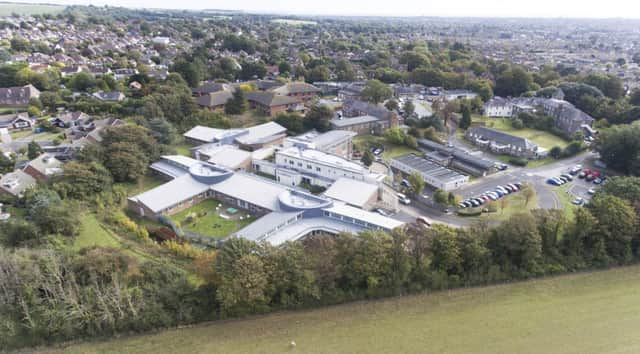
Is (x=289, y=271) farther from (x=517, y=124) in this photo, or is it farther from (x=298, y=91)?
(x=298, y=91)

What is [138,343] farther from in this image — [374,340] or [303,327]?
[374,340]

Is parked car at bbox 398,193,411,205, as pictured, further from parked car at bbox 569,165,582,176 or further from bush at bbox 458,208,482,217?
parked car at bbox 569,165,582,176

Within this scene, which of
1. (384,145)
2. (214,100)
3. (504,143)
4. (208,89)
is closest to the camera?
(504,143)

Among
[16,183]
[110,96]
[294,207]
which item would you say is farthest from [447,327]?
[110,96]

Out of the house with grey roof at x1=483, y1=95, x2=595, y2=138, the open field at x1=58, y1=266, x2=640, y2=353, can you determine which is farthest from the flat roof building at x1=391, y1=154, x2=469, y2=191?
the house with grey roof at x1=483, y1=95, x2=595, y2=138

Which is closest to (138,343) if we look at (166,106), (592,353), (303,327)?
(303,327)
